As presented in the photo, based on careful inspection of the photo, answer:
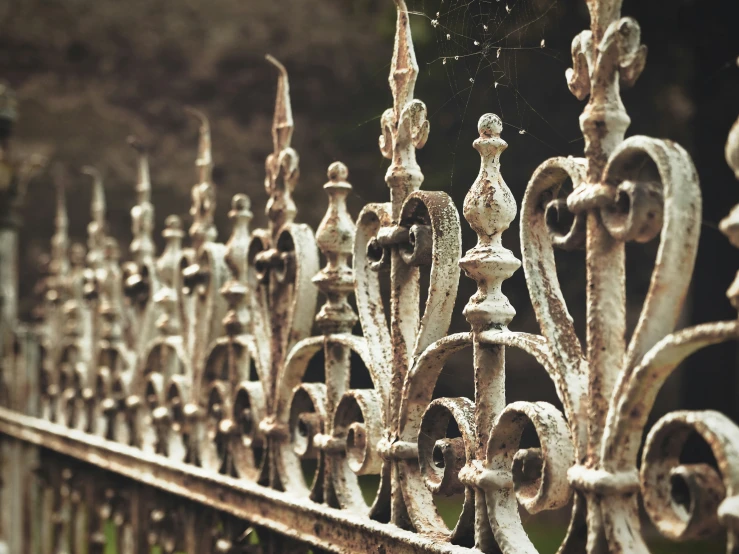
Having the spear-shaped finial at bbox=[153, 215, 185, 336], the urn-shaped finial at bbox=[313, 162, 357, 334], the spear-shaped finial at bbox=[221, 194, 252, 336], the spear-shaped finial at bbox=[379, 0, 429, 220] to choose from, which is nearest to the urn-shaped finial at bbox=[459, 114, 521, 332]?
the spear-shaped finial at bbox=[379, 0, 429, 220]

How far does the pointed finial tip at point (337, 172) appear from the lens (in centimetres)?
154

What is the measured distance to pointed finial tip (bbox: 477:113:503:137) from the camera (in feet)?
3.65

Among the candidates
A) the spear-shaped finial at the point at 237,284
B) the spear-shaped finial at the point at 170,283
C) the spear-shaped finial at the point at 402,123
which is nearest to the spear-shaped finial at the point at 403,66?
the spear-shaped finial at the point at 402,123

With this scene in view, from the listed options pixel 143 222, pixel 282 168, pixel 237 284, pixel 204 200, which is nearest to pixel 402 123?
pixel 282 168

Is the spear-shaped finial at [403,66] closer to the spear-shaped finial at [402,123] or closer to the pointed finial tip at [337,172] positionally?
the spear-shaped finial at [402,123]

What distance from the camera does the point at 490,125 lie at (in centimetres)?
111

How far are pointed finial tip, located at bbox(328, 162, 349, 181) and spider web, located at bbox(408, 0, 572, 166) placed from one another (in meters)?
0.38

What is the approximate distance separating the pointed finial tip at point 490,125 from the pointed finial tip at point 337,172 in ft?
1.52

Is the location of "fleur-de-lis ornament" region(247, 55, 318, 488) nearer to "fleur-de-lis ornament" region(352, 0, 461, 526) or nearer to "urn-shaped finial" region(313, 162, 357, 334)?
"urn-shaped finial" region(313, 162, 357, 334)

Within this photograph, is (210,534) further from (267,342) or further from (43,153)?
(43,153)

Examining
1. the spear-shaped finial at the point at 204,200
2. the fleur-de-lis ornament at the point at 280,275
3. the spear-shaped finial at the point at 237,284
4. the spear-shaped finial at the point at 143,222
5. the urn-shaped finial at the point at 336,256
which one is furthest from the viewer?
the spear-shaped finial at the point at 143,222

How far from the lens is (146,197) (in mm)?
2473

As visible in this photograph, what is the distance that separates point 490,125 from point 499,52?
3.6 inches

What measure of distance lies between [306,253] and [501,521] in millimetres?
694
